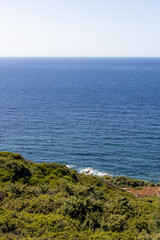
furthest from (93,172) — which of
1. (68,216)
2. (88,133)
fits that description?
(68,216)

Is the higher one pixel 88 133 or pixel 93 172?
pixel 88 133

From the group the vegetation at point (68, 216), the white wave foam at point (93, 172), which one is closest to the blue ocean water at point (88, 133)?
the white wave foam at point (93, 172)

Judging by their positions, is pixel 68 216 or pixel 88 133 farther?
pixel 88 133

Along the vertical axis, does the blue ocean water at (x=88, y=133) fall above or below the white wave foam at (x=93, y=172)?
above

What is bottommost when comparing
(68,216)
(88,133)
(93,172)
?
(93,172)

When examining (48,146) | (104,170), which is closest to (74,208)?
(104,170)

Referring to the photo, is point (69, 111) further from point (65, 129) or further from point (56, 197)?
point (56, 197)

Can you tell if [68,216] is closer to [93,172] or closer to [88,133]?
[93,172]

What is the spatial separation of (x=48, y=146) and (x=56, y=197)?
131ft

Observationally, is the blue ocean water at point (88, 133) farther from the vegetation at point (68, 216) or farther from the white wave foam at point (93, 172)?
the vegetation at point (68, 216)

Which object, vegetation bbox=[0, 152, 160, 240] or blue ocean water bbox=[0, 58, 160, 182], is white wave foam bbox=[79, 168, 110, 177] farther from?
vegetation bbox=[0, 152, 160, 240]

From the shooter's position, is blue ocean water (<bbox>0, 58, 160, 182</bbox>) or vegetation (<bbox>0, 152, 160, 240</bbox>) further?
blue ocean water (<bbox>0, 58, 160, 182</bbox>)

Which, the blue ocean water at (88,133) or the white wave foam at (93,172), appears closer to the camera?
the white wave foam at (93,172)

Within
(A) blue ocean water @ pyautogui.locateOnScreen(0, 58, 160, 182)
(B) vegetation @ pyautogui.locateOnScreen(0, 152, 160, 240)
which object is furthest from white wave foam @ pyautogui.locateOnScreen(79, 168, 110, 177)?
(B) vegetation @ pyautogui.locateOnScreen(0, 152, 160, 240)
